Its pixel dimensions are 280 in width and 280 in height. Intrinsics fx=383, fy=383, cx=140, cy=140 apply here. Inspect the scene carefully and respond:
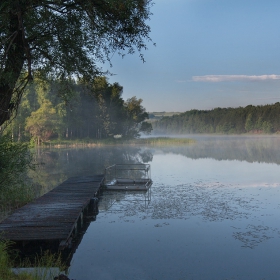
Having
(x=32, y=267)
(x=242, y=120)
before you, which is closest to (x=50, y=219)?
(x=32, y=267)

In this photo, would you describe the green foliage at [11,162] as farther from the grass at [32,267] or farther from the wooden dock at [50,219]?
the grass at [32,267]

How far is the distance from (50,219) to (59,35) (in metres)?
6.10

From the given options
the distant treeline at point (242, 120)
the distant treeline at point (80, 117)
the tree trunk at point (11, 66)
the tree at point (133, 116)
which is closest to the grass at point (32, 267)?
the tree trunk at point (11, 66)

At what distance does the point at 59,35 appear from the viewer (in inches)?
358

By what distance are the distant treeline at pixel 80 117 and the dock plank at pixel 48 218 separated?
45.6 m

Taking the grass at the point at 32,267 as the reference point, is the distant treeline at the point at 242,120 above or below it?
above

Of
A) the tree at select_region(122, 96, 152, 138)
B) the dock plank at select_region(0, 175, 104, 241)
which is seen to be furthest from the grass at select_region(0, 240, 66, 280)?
the tree at select_region(122, 96, 152, 138)

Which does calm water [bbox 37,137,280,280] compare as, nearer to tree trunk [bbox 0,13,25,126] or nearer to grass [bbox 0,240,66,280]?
grass [bbox 0,240,66,280]

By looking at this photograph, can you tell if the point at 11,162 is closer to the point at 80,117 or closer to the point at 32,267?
A: the point at 32,267

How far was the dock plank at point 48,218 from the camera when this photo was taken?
10680 mm

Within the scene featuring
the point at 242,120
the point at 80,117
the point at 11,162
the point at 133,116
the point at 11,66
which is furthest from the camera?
the point at 242,120

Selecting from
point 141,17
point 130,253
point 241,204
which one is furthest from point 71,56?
point 241,204

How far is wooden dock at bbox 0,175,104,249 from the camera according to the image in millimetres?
10586

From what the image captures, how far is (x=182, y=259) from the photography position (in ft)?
35.8
